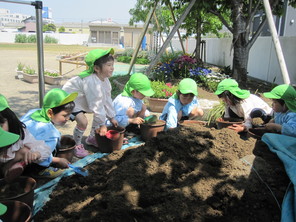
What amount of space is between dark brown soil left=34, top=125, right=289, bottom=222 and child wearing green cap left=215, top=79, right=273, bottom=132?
89cm

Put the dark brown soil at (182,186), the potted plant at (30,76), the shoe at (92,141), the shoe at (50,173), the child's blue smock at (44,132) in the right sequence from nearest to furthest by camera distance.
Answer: the dark brown soil at (182,186) < the child's blue smock at (44,132) < the shoe at (50,173) < the shoe at (92,141) < the potted plant at (30,76)

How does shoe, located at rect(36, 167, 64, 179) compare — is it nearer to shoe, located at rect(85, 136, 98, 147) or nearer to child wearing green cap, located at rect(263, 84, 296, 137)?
shoe, located at rect(85, 136, 98, 147)

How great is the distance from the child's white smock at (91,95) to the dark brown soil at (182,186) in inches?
34.9

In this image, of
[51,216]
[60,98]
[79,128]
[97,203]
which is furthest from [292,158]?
[79,128]

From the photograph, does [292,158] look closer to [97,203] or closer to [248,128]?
[248,128]

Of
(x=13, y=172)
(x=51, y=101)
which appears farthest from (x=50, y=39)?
(x=13, y=172)

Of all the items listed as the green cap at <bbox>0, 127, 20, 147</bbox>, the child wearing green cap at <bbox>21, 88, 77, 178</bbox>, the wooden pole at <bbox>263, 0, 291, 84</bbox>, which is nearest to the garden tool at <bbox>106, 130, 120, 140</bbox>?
the child wearing green cap at <bbox>21, 88, 77, 178</bbox>

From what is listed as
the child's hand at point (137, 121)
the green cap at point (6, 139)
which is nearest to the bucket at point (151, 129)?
the child's hand at point (137, 121)

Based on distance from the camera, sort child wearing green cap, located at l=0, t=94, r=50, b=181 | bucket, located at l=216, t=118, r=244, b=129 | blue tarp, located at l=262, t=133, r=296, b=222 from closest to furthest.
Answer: blue tarp, located at l=262, t=133, r=296, b=222
child wearing green cap, located at l=0, t=94, r=50, b=181
bucket, located at l=216, t=118, r=244, b=129

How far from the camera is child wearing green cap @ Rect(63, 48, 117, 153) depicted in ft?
12.0

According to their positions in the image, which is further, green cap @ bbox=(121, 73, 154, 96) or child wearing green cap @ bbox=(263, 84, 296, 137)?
green cap @ bbox=(121, 73, 154, 96)

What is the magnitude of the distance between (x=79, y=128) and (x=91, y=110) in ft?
0.91

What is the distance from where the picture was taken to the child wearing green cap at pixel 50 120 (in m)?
2.83

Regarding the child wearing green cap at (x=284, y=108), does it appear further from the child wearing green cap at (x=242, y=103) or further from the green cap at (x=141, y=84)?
the green cap at (x=141, y=84)
